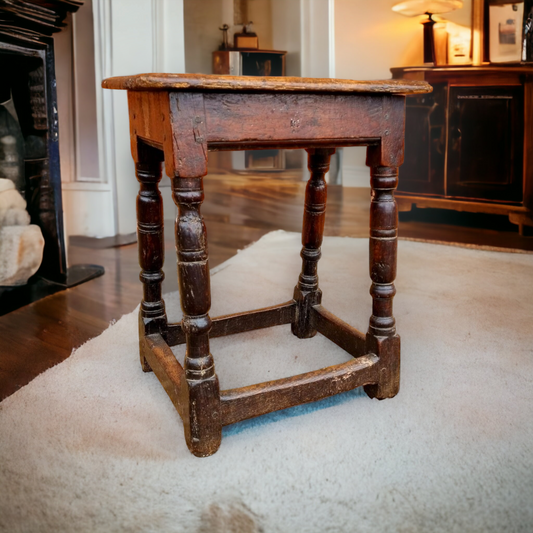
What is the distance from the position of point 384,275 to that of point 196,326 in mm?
424

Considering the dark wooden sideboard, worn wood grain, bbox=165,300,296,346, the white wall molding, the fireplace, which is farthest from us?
the white wall molding

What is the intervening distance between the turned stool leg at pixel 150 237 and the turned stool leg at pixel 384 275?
1.59 ft

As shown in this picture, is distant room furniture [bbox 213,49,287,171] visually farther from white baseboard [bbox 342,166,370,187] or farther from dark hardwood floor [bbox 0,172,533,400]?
white baseboard [bbox 342,166,370,187]

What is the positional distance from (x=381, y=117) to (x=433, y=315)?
87cm

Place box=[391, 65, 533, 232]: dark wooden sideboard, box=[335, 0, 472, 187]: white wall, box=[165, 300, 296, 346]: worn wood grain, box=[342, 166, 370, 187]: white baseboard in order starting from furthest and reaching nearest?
1. box=[342, 166, 370, 187]: white baseboard
2. box=[335, 0, 472, 187]: white wall
3. box=[391, 65, 533, 232]: dark wooden sideboard
4. box=[165, 300, 296, 346]: worn wood grain

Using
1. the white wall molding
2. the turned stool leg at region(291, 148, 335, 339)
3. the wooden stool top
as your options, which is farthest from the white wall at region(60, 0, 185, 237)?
the white wall molding

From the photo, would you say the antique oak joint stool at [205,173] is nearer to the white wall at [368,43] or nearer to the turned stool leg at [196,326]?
the turned stool leg at [196,326]

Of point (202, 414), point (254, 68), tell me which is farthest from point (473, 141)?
point (254, 68)

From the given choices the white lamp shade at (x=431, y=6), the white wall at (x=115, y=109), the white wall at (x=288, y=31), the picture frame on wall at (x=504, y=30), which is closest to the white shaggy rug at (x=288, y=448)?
the white wall at (x=115, y=109)

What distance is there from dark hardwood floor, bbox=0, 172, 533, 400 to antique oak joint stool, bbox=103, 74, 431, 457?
376mm

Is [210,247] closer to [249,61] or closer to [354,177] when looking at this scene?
[354,177]

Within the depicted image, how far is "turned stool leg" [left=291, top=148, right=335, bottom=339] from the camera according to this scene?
1458 mm

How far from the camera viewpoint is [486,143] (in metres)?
3.15

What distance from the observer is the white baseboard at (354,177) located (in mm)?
4801
